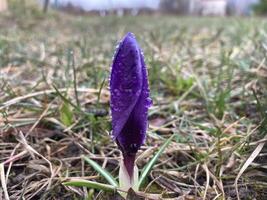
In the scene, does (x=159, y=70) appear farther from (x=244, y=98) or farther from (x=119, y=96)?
(x=119, y=96)

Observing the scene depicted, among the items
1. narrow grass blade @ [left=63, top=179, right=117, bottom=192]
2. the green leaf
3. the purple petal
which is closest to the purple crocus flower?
the purple petal

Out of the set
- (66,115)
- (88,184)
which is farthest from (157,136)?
(88,184)

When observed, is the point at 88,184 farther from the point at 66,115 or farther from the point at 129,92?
the point at 66,115

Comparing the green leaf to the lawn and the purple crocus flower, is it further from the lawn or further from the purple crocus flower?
the purple crocus flower

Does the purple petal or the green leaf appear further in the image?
the green leaf

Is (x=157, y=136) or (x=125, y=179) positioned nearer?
(x=125, y=179)

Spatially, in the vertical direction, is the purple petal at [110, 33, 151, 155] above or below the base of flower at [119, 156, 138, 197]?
above

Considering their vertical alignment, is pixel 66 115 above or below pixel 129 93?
below
